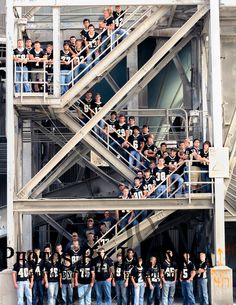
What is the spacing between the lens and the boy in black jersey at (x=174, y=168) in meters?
20.1

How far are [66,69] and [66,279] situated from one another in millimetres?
5718

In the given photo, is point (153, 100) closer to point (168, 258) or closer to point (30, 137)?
point (30, 137)

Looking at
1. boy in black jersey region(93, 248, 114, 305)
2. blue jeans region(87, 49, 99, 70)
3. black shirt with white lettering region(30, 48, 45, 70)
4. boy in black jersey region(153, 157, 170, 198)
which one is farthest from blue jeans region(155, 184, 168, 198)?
Result: black shirt with white lettering region(30, 48, 45, 70)

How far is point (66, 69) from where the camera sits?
20.8 meters

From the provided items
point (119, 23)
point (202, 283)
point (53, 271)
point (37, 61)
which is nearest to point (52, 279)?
point (53, 271)

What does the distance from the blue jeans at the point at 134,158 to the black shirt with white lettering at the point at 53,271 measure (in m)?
3.44

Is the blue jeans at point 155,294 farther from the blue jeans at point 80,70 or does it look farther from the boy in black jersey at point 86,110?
the blue jeans at point 80,70

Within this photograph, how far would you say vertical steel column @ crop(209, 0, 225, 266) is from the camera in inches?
782

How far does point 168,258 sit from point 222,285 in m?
1.58

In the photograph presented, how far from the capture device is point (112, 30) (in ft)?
68.6

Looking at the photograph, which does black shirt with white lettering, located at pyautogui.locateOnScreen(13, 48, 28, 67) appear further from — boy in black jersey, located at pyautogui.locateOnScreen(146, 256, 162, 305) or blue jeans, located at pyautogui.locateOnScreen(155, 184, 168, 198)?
boy in black jersey, located at pyautogui.locateOnScreen(146, 256, 162, 305)

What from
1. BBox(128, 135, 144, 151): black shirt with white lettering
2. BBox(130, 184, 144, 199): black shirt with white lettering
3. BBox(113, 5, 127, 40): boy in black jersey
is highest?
BBox(113, 5, 127, 40): boy in black jersey

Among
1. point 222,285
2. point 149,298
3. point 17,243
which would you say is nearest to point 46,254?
point 17,243

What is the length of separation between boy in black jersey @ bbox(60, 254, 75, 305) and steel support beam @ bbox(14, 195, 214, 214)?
135cm
